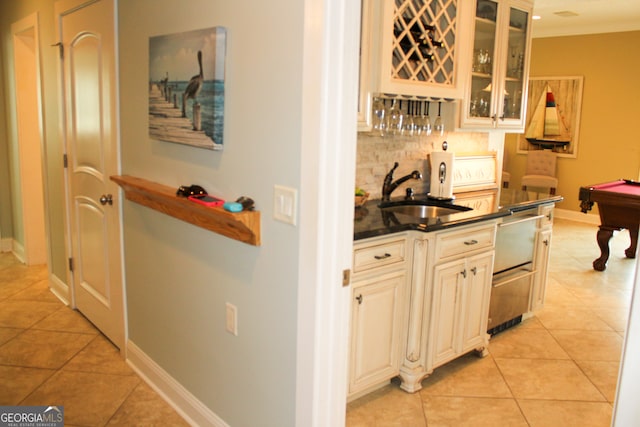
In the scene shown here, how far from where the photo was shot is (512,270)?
338 cm

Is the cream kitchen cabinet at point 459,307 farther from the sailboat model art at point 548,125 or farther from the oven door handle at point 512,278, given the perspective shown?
the sailboat model art at point 548,125

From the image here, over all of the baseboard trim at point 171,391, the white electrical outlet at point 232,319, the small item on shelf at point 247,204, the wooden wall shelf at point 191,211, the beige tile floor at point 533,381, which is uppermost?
the small item on shelf at point 247,204

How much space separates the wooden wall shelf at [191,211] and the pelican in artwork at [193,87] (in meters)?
0.37

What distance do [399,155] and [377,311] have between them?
50.7 inches

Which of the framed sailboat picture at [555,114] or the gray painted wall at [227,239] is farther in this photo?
the framed sailboat picture at [555,114]

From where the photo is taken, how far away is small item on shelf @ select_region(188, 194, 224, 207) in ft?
6.43

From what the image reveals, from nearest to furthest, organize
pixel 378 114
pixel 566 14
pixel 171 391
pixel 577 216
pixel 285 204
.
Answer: pixel 285 204 < pixel 171 391 < pixel 378 114 < pixel 566 14 < pixel 577 216

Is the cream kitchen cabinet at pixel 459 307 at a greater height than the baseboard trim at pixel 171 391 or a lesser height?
greater

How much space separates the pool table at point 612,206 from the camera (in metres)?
4.73

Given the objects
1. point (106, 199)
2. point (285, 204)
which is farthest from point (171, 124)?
point (106, 199)

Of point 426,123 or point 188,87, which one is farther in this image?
point 426,123

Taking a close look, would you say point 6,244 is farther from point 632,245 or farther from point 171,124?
point 632,245

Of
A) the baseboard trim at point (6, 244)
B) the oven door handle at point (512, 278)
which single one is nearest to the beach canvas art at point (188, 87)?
the oven door handle at point (512, 278)

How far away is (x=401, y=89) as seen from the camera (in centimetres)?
→ 282
